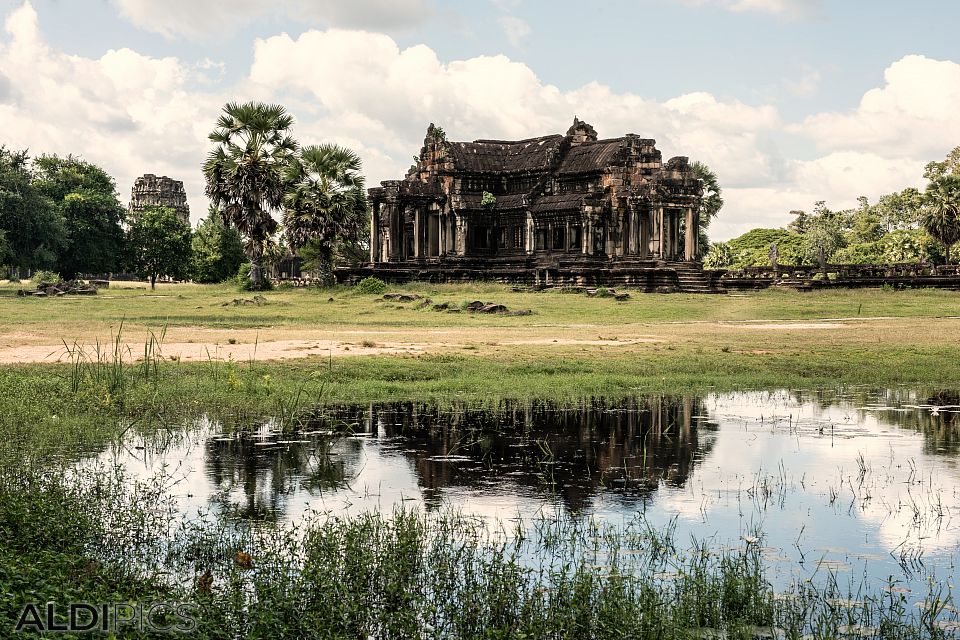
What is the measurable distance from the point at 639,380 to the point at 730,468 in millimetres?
6518

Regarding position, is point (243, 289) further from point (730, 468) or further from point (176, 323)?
point (730, 468)

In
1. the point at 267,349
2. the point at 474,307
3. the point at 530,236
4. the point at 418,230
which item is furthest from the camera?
the point at 418,230

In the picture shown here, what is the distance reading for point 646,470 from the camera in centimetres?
1126

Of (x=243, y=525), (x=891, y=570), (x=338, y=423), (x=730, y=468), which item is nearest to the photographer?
(x=891, y=570)

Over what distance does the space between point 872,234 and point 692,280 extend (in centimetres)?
5380

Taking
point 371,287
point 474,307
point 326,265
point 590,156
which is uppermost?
point 590,156

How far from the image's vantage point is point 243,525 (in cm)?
880

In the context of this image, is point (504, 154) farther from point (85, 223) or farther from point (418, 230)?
point (85, 223)

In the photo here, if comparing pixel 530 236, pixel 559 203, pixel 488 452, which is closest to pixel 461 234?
pixel 530 236

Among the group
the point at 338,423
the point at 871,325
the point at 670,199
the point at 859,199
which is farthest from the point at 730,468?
the point at 859,199

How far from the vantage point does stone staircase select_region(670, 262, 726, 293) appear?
45594 millimetres

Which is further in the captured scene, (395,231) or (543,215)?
(395,231)

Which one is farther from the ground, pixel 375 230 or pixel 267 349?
pixel 375 230

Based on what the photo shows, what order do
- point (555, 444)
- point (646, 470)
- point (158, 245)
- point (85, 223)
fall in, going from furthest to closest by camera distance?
point (158, 245), point (85, 223), point (555, 444), point (646, 470)
